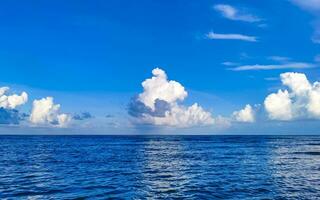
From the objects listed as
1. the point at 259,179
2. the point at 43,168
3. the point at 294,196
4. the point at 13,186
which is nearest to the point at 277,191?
the point at 294,196

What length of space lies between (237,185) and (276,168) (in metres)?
19.7

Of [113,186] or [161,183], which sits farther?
[161,183]

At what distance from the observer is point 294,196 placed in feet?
122

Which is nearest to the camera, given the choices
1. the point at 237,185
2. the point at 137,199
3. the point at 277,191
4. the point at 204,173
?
the point at 137,199

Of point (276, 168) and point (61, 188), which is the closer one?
point (61, 188)

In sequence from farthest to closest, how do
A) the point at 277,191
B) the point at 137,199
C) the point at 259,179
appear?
the point at 259,179 < the point at 277,191 < the point at 137,199

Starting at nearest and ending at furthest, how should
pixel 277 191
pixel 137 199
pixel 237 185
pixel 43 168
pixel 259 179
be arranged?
pixel 137 199
pixel 277 191
pixel 237 185
pixel 259 179
pixel 43 168

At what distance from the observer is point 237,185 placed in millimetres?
42750

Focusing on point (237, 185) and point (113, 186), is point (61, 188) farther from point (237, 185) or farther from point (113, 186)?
point (237, 185)

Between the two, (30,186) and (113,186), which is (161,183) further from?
(30,186)

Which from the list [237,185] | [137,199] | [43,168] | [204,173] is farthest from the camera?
[43,168]

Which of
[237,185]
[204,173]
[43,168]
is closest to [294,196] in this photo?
[237,185]

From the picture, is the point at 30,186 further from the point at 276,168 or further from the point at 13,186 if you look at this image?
the point at 276,168

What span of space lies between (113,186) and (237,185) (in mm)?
13005
